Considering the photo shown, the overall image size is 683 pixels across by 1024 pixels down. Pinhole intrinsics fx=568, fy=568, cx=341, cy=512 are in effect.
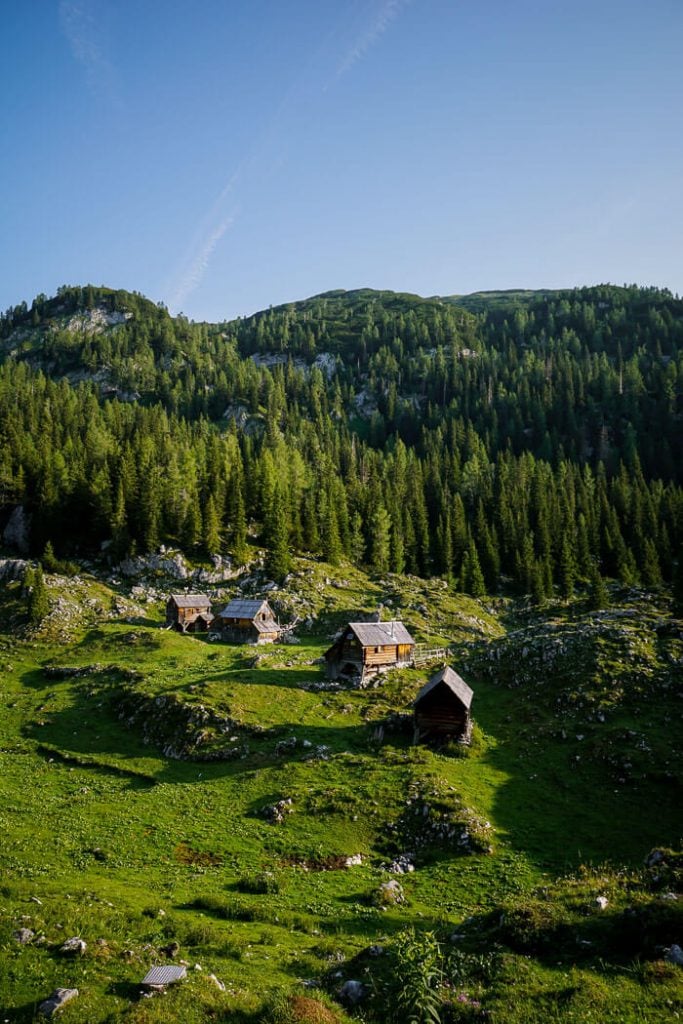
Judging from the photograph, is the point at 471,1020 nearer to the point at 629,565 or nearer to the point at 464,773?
the point at 464,773

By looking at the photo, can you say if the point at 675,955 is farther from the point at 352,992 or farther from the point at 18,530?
the point at 18,530

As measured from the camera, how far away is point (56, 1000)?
1418cm

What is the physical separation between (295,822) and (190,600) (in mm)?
51131

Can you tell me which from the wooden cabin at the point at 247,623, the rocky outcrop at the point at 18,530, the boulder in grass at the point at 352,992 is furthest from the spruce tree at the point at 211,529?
the boulder in grass at the point at 352,992

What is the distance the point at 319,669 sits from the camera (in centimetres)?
6138

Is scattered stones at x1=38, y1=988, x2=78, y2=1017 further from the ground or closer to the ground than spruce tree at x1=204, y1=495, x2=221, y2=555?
closer to the ground

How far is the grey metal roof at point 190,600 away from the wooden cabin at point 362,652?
2854 centimetres

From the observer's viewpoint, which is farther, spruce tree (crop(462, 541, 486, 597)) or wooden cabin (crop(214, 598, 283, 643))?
spruce tree (crop(462, 541, 486, 597))

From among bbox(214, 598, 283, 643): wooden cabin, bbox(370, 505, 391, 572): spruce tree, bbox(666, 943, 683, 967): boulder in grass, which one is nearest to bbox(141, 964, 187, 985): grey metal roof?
bbox(666, 943, 683, 967): boulder in grass

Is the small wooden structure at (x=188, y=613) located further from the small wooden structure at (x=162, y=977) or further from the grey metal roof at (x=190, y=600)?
the small wooden structure at (x=162, y=977)

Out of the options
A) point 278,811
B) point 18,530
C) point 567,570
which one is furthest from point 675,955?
point 18,530

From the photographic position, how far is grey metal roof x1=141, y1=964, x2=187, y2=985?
49.9ft

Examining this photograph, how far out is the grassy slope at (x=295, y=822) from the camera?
54.2 feet

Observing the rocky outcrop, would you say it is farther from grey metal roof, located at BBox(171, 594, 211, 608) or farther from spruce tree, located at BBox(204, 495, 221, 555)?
grey metal roof, located at BBox(171, 594, 211, 608)
